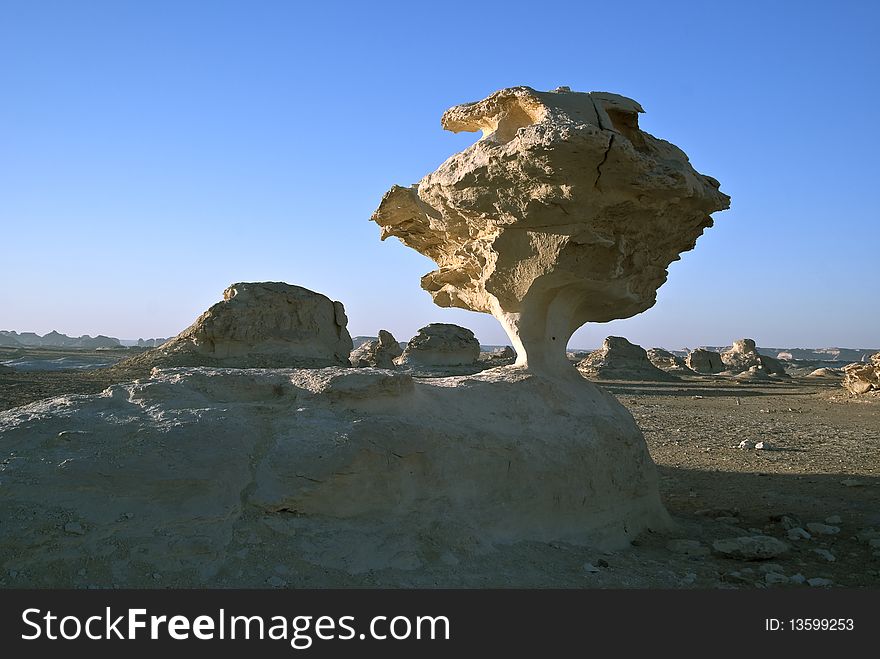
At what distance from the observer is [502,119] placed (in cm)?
543

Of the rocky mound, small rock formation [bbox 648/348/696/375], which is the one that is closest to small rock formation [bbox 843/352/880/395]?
small rock formation [bbox 648/348/696/375]

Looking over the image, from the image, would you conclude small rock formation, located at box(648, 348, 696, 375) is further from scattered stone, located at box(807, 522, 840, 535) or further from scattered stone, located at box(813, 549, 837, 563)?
scattered stone, located at box(813, 549, 837, 563)

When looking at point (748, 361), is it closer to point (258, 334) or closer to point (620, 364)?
point (620, 364)

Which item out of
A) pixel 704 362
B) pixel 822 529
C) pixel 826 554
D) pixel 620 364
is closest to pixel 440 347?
pixel 620 364

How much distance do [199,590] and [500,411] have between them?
8.70ft

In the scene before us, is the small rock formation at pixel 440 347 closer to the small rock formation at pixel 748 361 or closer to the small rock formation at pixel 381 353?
the small rock formation at pixel 381 353

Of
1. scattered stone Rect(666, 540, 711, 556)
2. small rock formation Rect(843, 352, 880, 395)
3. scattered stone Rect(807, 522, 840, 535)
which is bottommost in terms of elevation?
scattered stone Rect(807, 522, 840, 535)

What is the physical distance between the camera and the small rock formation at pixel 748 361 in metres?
33.8

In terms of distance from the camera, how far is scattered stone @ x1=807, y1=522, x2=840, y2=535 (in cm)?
581

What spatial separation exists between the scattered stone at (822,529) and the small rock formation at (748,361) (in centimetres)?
2880

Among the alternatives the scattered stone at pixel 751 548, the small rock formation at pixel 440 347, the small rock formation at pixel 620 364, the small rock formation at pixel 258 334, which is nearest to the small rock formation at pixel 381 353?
the small rock formation at pixel 440 347

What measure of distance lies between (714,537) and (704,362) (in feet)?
102

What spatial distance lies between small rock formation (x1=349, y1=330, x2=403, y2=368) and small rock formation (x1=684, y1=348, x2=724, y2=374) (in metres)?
17.0

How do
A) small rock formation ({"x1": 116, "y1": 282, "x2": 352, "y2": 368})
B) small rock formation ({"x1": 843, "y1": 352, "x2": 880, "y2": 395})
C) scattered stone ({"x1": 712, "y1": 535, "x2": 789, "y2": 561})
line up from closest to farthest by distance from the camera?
scattered stone ({"x1": 712, "y1": 535, "x2": 789, "y2": 561}) → small rock formation ({"x1": 116, "y1": 282, "x2": 352, "y2": 368}) → small rock formation ({"x1": 843, "y1": 352, "x2": 880, "y2": 395})
